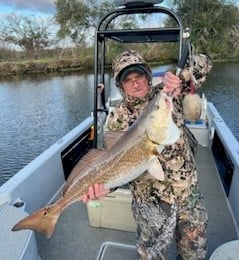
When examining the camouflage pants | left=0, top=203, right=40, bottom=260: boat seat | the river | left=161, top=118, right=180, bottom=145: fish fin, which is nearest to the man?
the camouflage pants

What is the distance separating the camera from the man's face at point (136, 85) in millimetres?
1727

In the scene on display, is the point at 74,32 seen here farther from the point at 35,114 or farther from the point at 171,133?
the point at 171,133

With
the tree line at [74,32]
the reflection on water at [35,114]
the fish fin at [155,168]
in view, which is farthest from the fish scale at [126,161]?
the tree line at [74,32]

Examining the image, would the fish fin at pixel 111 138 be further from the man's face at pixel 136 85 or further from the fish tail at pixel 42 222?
the fish tail at pixel 42 222

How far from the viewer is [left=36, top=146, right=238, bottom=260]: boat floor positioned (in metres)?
2.61

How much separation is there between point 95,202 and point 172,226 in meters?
1.01

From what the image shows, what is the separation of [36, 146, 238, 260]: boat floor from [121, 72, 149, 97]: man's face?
144cm

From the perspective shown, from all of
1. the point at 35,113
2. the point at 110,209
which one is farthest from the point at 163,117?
the point at 35,113

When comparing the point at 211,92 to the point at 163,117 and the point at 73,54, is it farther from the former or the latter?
the point at 73,54

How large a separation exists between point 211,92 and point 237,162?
41.5 feet

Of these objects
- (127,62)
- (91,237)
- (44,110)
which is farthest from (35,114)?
(127,62)

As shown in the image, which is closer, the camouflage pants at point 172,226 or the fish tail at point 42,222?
the fish tail at point 42,222

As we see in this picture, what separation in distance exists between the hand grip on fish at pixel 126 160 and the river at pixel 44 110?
5.26 m

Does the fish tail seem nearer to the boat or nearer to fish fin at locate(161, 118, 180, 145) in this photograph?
the boat
